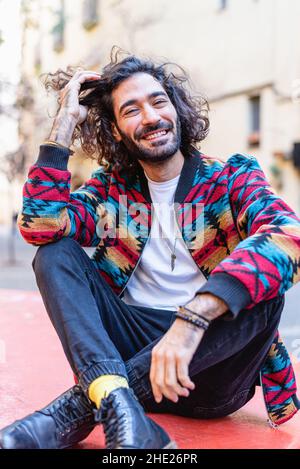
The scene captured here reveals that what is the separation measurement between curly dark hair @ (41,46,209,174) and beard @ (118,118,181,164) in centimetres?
10

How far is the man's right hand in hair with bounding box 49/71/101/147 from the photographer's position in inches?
97.7

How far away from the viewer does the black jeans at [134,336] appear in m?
1.88

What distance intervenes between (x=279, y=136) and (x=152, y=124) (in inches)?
534

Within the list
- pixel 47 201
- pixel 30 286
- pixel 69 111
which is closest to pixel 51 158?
pixel 47 201

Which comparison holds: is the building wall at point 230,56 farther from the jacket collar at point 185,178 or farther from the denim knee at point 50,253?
the denim knee at point 50,253

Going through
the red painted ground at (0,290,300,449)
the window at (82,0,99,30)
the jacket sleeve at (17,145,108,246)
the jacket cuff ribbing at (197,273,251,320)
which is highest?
Answer: the window at (82,0,99,30)

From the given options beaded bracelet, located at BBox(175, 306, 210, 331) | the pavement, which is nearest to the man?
beaded bracelet, located at BBox(175, 306, 210, 331)

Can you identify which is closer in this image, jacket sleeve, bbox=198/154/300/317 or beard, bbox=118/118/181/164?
jacket sleeve, bbox=198/154/300/317

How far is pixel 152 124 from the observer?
8.37 feet

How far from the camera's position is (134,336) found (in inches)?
89.6

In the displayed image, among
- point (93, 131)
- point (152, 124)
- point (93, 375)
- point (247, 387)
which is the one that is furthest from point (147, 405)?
point (93, 131)

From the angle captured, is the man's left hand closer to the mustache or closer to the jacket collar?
the jacket collar

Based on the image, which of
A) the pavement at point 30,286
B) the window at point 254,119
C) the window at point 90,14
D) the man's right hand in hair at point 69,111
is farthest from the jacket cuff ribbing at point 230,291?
the window at point 90,14

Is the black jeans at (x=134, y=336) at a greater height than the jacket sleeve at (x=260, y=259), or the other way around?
the jacket sleeve at (x=260, y=259)
